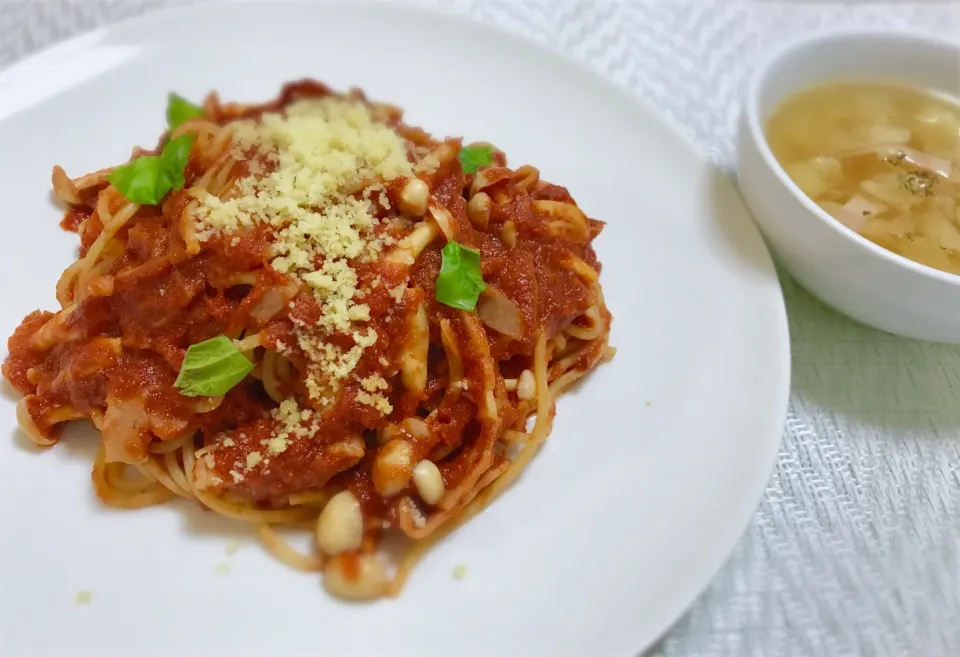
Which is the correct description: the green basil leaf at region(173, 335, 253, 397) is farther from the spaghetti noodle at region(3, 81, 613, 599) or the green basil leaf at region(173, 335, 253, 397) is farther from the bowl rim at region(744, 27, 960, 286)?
the bowl rim at region(744, 27, 960, 286)

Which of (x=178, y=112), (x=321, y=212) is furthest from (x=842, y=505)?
(x=178, y=112)

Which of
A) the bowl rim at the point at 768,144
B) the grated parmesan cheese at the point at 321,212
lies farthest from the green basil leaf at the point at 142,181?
the bowl rim at the point at 768,144

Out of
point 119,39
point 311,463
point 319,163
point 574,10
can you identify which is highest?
point 119,39

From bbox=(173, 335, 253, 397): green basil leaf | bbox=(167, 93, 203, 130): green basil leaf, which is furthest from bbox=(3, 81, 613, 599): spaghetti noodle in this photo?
bbox=(167, 93, 203, 130): green basil leaf

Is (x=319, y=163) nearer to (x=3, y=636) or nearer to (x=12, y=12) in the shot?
(x=3, y=636)

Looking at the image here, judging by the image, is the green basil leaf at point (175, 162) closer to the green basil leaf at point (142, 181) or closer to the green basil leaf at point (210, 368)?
the green basil leaf at point (142, 181)

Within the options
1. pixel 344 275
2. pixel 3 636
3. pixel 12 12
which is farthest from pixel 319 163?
pixel 12 12
